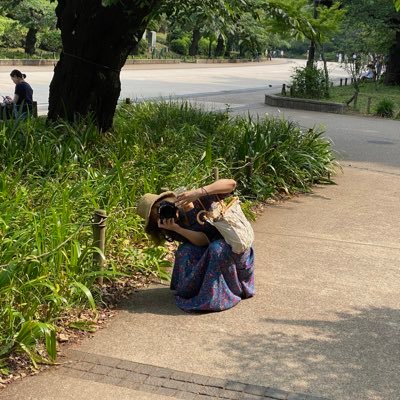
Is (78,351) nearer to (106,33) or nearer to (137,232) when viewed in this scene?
(137,232)

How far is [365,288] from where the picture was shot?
6363 mm

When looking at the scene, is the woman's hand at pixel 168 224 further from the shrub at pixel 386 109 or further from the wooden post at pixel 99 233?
the shrub at pixel 386 109

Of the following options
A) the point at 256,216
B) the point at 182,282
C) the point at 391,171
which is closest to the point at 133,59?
the point at 391,171

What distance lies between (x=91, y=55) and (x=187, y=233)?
539cm

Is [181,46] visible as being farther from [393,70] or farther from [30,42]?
[393,70]

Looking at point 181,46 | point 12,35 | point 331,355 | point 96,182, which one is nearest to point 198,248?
point 331,355

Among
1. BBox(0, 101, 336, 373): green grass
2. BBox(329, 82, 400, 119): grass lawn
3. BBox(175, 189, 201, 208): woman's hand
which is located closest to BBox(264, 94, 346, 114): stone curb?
BBox(329, 82, 400, 119): grass lawn

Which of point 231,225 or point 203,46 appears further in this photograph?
point 203,46

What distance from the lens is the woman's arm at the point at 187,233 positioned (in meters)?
5.45

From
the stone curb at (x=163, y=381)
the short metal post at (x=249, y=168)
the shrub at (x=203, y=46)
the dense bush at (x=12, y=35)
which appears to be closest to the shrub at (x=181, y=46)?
the shrub at (x=203, y=46)

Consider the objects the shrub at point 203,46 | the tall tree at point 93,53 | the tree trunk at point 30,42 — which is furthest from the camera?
the shrub at point 203,46

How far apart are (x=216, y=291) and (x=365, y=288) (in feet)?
5.15

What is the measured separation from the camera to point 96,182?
→ 7.14m

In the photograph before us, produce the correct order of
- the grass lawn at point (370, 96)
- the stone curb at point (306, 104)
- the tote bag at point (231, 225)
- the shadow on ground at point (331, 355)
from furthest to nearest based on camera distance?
the grass lawn at point (370, 96) < the stone curb at point (306, 104) < the tote bag at point (231, 225) < the shadow on ground at point (331, 355)
